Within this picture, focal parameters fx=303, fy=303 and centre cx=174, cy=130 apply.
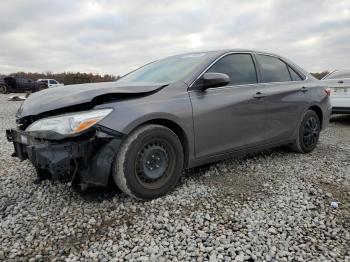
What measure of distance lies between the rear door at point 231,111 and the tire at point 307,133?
0.98 metres

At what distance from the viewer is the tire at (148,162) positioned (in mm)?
2691

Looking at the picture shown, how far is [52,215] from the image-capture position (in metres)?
2.69

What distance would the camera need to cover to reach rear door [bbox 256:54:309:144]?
13.2ft

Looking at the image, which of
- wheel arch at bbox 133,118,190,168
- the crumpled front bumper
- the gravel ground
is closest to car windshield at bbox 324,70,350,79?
the gravel ground

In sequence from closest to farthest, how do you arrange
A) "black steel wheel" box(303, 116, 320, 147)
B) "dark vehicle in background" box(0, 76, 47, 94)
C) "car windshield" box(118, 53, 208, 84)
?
"car windshield" box(118, 53, 208, 84) < "black steel wheel" box(303, 116, 320, 147) < "dark vehicle in background" box(0, 76, 47, 94)

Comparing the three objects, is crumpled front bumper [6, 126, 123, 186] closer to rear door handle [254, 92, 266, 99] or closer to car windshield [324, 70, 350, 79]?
rear door handle [254, 92, 266, 99]

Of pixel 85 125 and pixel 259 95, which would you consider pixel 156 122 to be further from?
pixel 259 95

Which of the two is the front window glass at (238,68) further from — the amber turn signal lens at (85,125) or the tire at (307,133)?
the amber turn signal lens at (85,125)

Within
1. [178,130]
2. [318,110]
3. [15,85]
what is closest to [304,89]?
[318,110]

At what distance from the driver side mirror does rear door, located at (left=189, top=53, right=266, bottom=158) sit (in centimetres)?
8

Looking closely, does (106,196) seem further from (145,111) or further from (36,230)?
(145,111)

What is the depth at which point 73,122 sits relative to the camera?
2.52 metres

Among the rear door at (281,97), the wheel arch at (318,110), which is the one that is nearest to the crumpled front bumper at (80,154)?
the rear door at (281,97)

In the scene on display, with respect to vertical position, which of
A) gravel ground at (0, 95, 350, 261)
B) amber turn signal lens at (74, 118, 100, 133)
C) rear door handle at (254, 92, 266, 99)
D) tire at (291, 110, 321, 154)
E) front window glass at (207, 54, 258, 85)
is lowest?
gravel ground at (0, 95, 350, 261)
